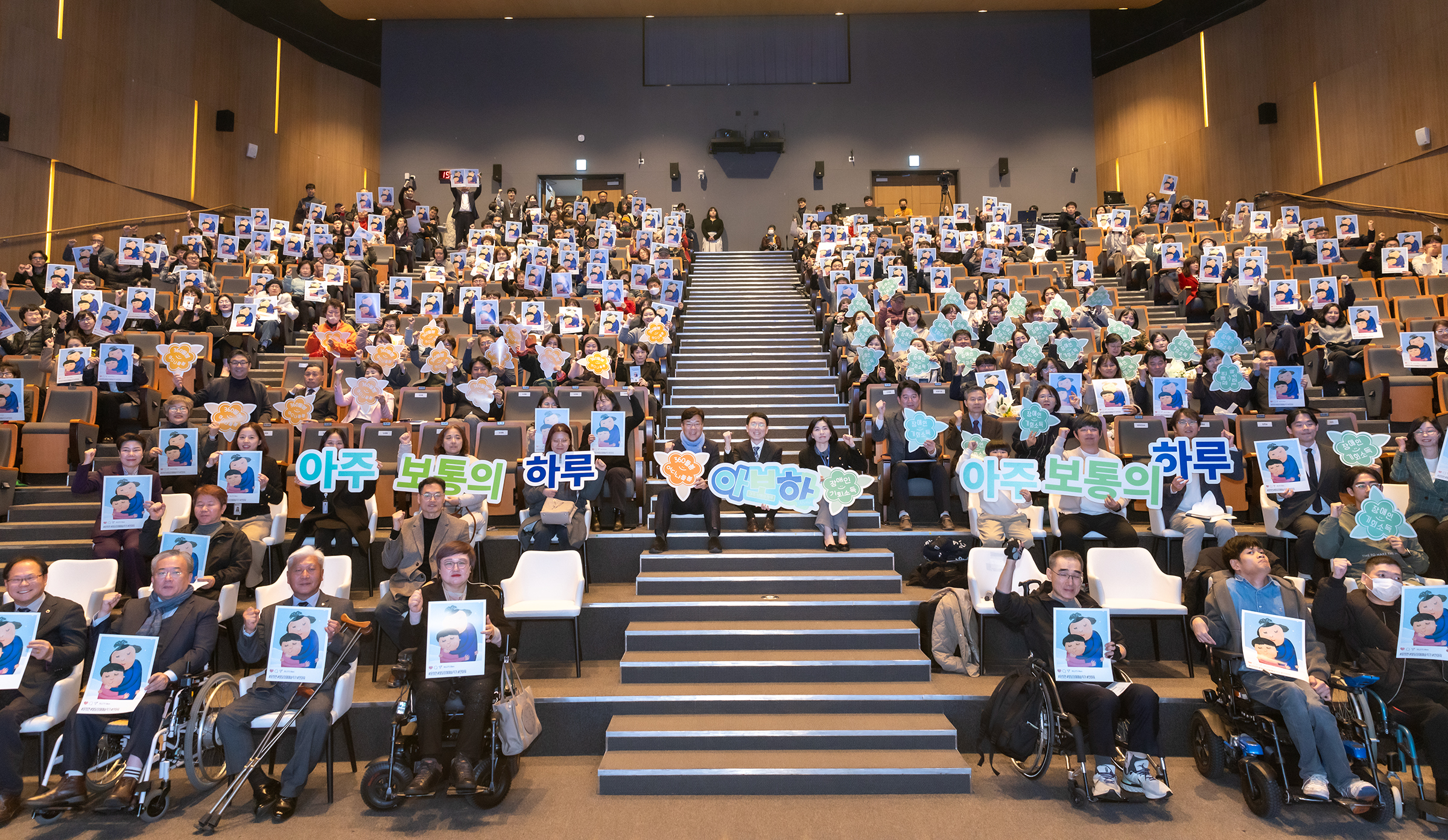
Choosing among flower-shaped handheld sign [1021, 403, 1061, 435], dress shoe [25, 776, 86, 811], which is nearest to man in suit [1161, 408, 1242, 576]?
flower-shaped handheld sign [1021, 403, 1061, 435]

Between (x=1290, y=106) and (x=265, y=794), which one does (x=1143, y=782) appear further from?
(x=1290, y=106)

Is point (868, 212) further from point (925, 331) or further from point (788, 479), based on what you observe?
point (788, 479)

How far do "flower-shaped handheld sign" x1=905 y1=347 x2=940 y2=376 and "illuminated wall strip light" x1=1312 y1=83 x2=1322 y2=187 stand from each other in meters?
10.6

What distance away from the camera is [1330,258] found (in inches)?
424

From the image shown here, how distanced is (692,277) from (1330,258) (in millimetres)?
8422

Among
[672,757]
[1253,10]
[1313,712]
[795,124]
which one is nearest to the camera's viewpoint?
[1313,712]

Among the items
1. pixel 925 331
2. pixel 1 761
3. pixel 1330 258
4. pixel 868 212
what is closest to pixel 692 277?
pixel 868 212

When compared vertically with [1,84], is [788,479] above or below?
below

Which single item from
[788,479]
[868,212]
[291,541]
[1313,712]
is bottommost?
[1313,712]

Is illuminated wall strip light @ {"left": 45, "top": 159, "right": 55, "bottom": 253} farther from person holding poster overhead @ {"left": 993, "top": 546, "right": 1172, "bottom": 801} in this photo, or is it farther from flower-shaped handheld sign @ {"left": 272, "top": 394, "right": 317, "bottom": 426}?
person holding poster overhead @ {"left": 993, "top": 546, "right": 1172, "bottom": 801}

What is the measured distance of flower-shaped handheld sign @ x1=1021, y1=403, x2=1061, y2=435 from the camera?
6301 millimetres

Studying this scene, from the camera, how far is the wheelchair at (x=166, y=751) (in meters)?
4.07

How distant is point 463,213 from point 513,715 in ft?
43.2

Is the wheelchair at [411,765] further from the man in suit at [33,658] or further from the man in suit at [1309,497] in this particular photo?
the man in suit at [1309,497]
